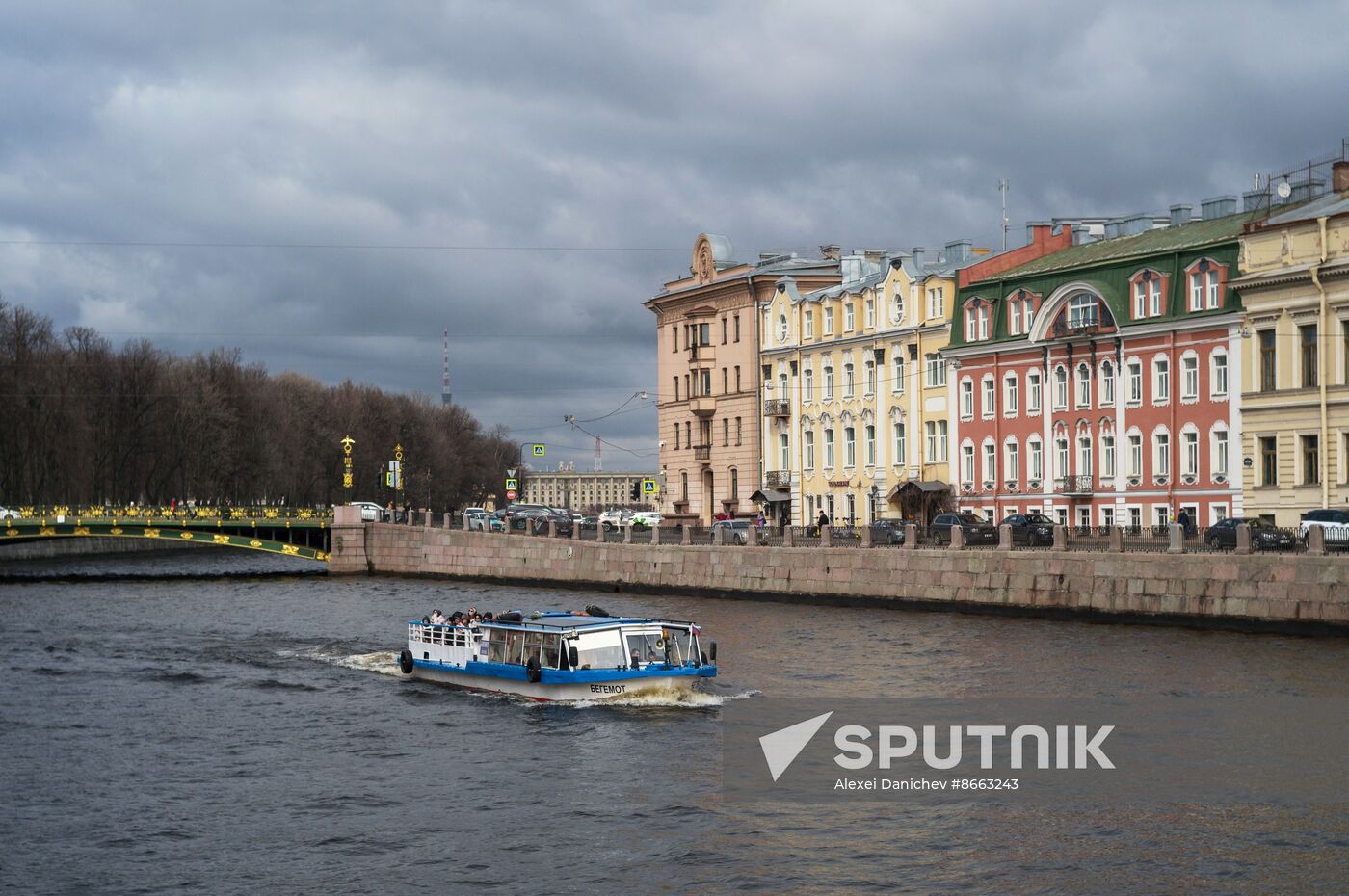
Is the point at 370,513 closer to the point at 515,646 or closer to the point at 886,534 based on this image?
the point at 886,534

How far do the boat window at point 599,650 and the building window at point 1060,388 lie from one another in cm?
3331

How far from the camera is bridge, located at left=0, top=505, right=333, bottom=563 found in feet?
249

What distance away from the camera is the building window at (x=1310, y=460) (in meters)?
52.7

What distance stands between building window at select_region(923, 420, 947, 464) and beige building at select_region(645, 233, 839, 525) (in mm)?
14242

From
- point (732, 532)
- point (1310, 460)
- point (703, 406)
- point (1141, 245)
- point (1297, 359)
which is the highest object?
point (1141, 245)

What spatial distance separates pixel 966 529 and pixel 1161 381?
13.4 metres

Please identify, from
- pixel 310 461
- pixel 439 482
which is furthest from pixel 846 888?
pixel 439 482

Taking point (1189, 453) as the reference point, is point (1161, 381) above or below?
above

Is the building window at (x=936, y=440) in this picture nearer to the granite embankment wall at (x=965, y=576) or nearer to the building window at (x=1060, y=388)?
the building window at (x=1060, y=388)

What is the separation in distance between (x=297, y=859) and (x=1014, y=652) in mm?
21059

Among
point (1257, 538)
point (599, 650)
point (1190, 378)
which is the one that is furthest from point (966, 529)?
point (599, 650)

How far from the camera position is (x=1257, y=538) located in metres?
42.0

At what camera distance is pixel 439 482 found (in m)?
140

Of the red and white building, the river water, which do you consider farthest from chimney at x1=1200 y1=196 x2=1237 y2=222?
the river water
